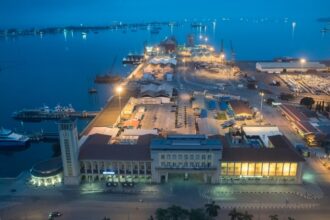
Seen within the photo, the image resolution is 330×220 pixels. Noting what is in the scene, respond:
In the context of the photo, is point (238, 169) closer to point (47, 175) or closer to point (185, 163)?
point (185, 163)

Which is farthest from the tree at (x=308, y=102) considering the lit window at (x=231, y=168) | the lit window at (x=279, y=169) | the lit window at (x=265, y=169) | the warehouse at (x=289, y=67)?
the lit window at (x=231, y=168)

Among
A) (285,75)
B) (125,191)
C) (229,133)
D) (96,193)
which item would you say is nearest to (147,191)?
(125,191)

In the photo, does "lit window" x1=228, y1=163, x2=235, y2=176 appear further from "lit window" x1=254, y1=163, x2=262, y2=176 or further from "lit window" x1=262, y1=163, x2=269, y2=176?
"lit window" x1=262, y1=163, x2=269, y2=176

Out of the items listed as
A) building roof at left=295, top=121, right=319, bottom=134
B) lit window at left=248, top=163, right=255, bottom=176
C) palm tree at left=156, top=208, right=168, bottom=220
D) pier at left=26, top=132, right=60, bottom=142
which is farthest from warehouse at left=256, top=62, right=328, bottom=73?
palm tree at left=156, top=208, right=168, bottom=220

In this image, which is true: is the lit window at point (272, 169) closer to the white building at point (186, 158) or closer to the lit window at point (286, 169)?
the lit window at point (286, 169)

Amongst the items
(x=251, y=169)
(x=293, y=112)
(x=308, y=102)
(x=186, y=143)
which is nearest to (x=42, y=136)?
(x=186, y=143)

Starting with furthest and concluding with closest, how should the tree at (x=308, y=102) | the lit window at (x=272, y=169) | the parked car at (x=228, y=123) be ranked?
the tree at (x=308, y=102)
the parked car at (x=228, y=123)
the lit window at (x=272, y=169)
